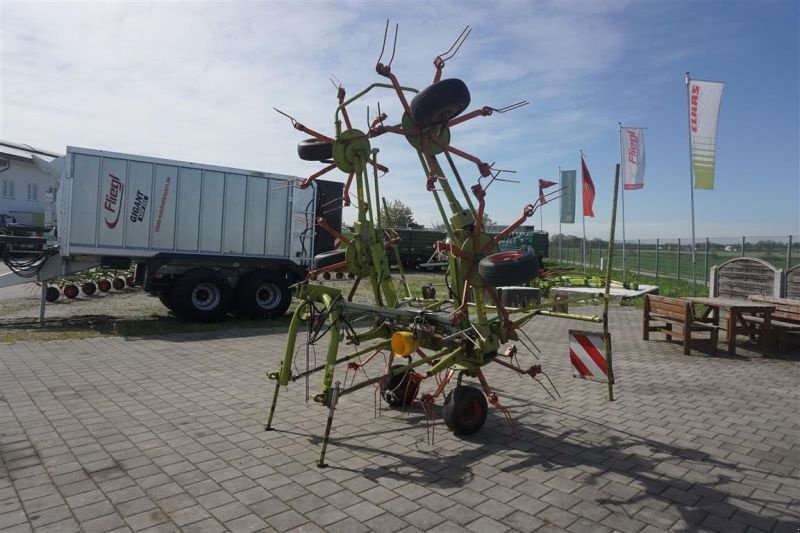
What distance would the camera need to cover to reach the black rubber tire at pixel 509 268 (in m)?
4.39

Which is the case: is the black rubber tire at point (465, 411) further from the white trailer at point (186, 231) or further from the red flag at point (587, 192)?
the red flag at point (587, 192)

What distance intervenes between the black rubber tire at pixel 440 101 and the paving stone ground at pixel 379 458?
111 inches

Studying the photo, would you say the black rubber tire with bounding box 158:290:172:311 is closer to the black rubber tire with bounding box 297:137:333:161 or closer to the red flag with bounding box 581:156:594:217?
the black rubber tire with bounding box 297:137:333:161

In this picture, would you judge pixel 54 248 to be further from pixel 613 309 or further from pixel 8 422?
pixel 613 309

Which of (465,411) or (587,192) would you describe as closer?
(465,411)

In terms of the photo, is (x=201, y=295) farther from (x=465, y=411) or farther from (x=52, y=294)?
(x=465, y=411)

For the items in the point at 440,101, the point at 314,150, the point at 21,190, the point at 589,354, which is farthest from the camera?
the point at 21,190

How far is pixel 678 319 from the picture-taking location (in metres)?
9.54

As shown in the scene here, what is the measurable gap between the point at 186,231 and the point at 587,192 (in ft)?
38.1

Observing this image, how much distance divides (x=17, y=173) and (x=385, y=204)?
146 feet

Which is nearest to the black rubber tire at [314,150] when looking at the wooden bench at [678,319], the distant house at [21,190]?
the wooden bench at [678,319]

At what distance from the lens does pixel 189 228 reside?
11.9m

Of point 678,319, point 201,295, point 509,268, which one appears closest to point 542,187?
point 509,268

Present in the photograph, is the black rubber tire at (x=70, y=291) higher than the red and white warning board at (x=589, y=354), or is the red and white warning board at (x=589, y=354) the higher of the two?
the red and white warning board at (x=589, y=354)
